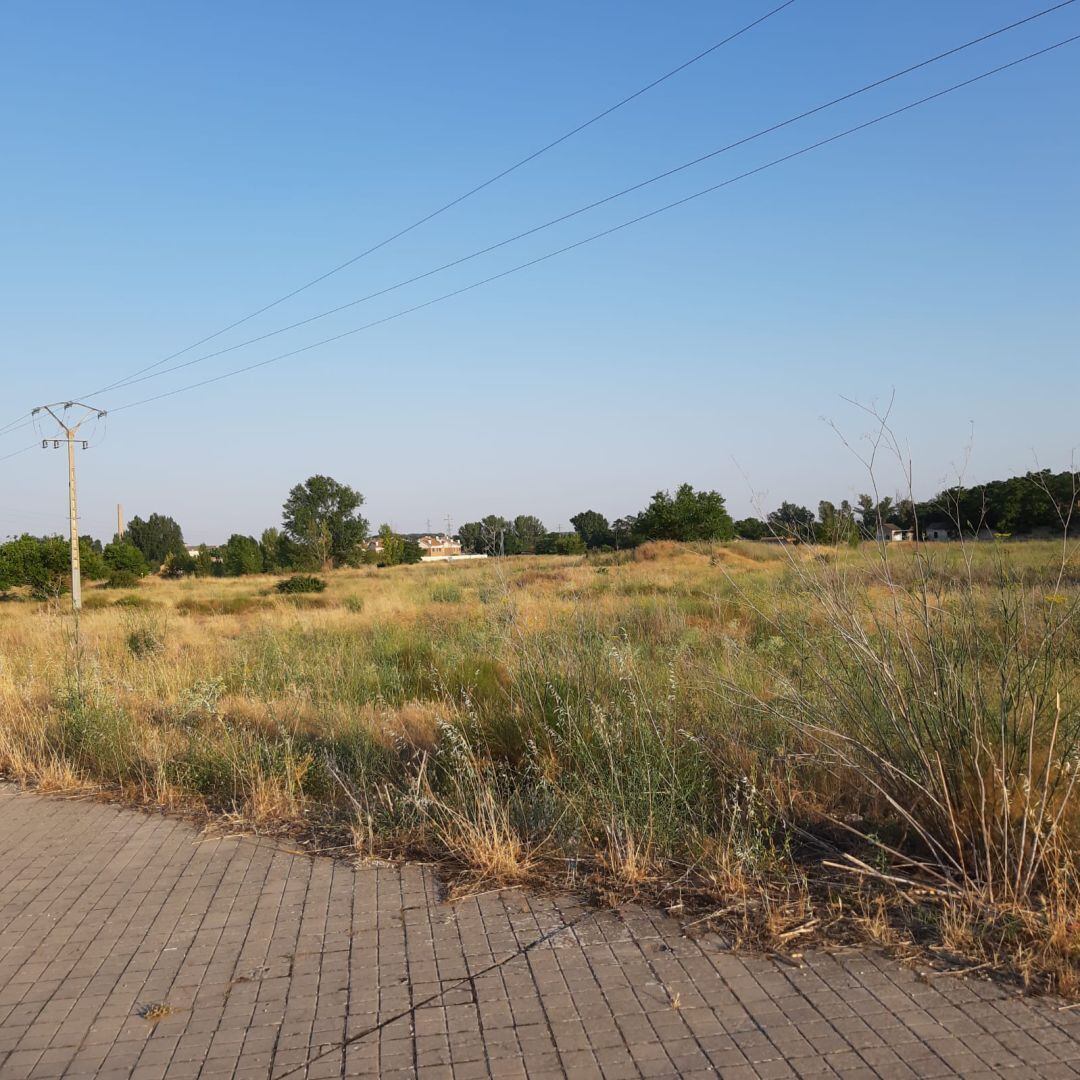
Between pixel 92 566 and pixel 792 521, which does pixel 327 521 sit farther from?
pixel 792 521

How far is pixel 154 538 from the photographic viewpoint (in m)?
115

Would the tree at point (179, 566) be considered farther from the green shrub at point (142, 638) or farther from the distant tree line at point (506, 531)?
the green shrub at point (142, 638)

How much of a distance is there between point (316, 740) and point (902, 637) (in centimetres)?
452

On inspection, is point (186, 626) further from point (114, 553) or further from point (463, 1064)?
point (114, 553)

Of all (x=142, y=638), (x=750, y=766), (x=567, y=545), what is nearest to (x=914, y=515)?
(x=750, y=766)

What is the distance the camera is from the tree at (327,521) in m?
88.9

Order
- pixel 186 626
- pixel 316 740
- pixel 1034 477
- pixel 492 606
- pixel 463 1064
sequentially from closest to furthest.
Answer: pixel 463 1064
pixel 1034 477
pixel 316 740
pixel 492 606
pixel 186 626

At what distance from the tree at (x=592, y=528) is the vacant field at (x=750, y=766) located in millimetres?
65735

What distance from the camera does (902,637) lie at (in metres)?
4.32

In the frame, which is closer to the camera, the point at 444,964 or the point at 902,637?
the point at 444,964

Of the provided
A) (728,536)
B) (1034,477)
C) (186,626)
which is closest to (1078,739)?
(1034,477)

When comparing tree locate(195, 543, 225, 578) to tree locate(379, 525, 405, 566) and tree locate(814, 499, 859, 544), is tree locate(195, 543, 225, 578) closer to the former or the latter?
tree locate(379, 525, 405, 566)

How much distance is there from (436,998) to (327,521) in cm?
9094

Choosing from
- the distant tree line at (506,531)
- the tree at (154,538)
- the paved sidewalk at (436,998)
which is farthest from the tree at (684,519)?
the tree at (154,538)
